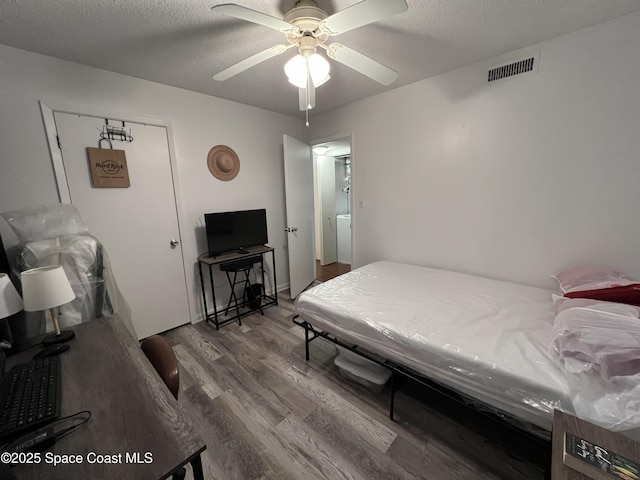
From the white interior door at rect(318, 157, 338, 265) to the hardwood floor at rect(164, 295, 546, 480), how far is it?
119 inches

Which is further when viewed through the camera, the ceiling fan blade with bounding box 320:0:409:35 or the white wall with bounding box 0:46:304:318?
the white wall with bounding box 0:46:304:318

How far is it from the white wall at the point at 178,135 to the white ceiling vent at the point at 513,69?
243cm

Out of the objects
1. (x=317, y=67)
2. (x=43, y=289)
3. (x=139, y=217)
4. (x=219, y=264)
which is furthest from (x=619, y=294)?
(x=139, y=217)

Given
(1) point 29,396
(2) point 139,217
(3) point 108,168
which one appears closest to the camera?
(1) point 29,396

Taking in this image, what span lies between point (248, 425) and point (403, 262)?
2.18 m

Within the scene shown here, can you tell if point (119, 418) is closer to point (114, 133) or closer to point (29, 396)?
point (29, 396)

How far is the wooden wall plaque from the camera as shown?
2145 millimetres

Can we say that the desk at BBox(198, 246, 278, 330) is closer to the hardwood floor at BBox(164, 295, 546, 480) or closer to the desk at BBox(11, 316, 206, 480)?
the hardwood floor at BBox(164, 295, 546, 480)

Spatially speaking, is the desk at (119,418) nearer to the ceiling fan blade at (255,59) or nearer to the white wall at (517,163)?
the ceiling fan blade at (255,59)

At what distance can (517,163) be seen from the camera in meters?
2.11

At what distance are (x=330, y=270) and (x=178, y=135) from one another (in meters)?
3.31

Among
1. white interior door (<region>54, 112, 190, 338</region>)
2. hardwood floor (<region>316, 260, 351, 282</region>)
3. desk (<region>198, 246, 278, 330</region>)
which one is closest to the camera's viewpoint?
white interior door (<region>54, 112, 190, 338</region>)

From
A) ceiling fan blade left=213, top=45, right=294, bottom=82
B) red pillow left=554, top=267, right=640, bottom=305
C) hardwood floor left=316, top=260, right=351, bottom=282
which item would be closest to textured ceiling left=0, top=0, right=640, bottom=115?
ceiling fan blade left=213, top=45, right=294, bottom=82

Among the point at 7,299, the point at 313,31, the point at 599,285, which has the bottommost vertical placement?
the point at 599,285
